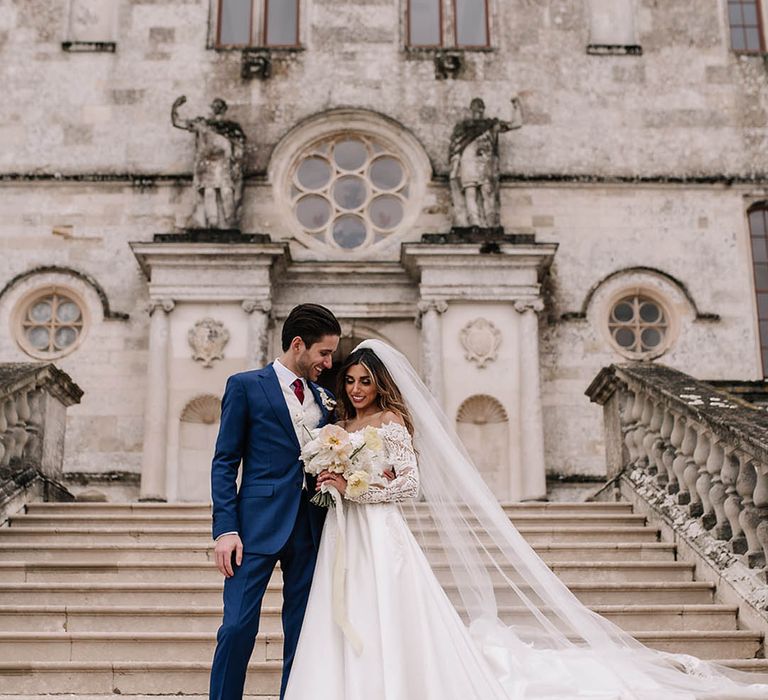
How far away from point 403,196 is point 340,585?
1161 cm

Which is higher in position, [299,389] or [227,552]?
[299,389]

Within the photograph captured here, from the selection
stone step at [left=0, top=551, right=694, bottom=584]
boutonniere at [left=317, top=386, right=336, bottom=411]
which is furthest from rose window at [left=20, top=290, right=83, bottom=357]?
boutonniere at [left=317, top=386, right=336, bottom=411]

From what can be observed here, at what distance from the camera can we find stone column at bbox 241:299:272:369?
14188 mm

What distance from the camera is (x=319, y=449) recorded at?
478 cm

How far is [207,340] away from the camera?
14250 millimetres

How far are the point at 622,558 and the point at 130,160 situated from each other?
34.1 feet

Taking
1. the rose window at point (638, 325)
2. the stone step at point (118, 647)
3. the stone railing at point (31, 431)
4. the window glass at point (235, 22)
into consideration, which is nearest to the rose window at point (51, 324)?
the window glass at point (235, 22)

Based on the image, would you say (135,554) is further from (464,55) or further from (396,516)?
(464,55)

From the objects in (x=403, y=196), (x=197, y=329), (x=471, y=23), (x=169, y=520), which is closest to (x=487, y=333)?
(x=403, y=196)

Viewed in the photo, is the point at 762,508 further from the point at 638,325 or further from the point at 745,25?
the point at 745,25

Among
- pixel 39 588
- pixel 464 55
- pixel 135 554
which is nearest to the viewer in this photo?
pixel 39 588

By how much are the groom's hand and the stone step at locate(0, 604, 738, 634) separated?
2216 millimetres

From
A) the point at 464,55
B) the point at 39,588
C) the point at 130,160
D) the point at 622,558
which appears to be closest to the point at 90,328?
the point at 130,160

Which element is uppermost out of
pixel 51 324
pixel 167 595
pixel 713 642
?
pixel 51 324
